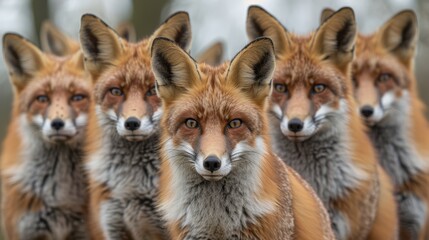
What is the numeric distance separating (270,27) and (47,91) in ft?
8.14

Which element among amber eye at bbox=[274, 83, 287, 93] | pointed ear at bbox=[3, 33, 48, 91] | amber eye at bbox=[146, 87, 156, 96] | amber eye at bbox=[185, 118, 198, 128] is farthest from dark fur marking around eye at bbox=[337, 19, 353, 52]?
pointed ear at bbox=[3, 33, 48, 91]

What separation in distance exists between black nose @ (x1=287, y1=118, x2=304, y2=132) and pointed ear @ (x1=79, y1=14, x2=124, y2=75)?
5.84 ft

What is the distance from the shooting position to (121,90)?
721 cm

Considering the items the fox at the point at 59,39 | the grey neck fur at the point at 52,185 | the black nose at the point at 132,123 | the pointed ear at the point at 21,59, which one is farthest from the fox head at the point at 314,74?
the fox at the point at 59,39

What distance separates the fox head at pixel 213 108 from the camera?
5.58 metres

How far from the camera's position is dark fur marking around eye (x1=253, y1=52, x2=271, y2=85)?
608 cm

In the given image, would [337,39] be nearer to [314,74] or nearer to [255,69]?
[314,74]

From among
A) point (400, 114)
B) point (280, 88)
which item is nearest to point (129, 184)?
point (280, 88)

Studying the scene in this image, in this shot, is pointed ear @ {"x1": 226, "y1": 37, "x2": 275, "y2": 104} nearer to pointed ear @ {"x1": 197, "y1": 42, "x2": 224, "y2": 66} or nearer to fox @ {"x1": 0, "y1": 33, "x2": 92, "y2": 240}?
fox @ {"x1": 0, "y1": 33, "x2": 92, "y2": 240}

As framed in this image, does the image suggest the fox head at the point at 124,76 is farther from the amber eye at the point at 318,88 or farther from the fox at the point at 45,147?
the amber eye at the point at 318,88

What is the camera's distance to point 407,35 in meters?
8.85

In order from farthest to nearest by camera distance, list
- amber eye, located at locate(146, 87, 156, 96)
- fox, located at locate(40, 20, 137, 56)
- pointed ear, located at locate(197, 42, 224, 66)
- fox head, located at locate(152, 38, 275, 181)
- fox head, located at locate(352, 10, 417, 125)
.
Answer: fox, located at locate(40, 20, 137, 56), pointed ear, located at locate(197, 42, 224, 66), fox head, located at locate(352, 10, 417, 125), amber eye, located at locate(146, 87, 156, 96), fox head, located at locate(152, 38, 275, 181)

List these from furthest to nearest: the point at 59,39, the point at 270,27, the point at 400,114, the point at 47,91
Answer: the point at 59,39, the point at 400,114, the point at 47,91, the point at 270,27

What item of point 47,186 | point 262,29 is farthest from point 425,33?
point 47,186
